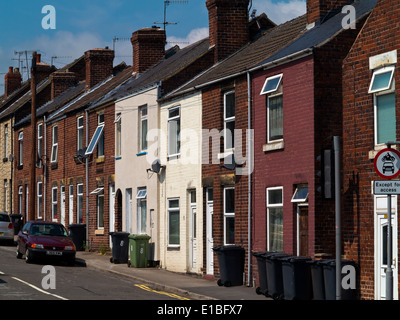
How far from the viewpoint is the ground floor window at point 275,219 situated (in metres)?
21.3

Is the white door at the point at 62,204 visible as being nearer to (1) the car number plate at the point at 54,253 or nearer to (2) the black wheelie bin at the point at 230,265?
(1) the car number plate at the point at 54,253

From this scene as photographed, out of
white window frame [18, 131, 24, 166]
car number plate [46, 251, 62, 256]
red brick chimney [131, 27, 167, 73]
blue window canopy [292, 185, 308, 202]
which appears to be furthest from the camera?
white window frame [18, 131, 24, 166]

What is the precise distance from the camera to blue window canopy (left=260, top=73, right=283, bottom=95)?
2128 centimetres

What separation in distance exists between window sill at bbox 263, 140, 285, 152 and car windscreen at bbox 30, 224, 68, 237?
34.4ft

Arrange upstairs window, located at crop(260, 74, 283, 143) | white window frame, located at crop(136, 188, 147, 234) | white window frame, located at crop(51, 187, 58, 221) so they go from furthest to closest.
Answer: white window frame, located at crop(51, 187, 58, 221) → white window frame, located at crop(136, 188, 147, 234) → upstairs window, located at crop(260, 74, 283, 143)

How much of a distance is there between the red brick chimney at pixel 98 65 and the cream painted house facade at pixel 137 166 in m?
8.76

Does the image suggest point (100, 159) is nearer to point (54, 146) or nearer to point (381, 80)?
point (54, 146)

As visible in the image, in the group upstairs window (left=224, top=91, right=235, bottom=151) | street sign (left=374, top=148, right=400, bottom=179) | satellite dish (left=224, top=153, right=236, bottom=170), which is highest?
upstairs window (left=224, top=91, right=235, bottom=151)

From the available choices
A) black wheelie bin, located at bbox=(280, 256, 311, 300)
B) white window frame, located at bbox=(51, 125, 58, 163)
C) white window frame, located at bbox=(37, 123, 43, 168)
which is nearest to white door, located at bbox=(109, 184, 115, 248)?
white window frame, located at bbox=(51, 125, 58, 163)

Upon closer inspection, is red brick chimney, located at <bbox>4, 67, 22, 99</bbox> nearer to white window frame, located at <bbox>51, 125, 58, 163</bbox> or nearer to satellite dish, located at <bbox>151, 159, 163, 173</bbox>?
white window frame, located at <bbox>51, 125, 58, 163</bbox>

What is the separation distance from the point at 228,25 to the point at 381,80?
11870mm

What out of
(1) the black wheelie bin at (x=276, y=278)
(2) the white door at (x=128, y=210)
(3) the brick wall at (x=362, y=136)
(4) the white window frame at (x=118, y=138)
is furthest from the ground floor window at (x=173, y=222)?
(3) the brick wall at (x=362, y=136)

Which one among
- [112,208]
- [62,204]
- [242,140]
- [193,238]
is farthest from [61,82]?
[242,140]

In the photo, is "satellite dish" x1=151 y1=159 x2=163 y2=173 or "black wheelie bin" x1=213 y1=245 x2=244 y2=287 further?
"satellite dish" x1=151 y1=159 x2=163 y2=173
